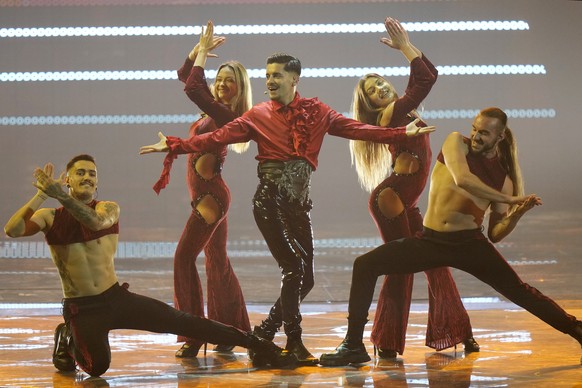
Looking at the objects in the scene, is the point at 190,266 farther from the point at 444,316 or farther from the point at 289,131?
the point at 444,316

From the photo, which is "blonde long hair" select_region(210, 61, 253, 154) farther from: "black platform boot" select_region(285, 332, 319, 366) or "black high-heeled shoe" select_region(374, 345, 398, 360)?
"black high-heeled shoe" select_region(374, 345, 398, 360)

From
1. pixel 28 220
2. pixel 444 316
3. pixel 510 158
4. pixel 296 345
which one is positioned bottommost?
pixel 296 345

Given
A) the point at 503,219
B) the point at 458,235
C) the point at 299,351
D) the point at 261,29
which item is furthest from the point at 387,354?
the point at 261,29

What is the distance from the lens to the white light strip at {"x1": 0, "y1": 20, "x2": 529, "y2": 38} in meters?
11.2

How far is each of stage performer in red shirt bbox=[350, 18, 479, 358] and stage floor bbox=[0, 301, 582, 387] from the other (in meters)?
0.13

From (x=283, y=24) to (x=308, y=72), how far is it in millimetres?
583

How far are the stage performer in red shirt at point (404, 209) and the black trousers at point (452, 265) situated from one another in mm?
361

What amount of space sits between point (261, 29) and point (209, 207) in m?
5.37

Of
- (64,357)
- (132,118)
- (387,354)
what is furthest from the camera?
(132,118)

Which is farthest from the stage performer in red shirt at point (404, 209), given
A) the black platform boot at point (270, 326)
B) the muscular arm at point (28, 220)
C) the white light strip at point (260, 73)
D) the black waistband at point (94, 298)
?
the white light strip at point (260, 73)

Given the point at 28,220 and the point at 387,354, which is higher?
the point at 28,220

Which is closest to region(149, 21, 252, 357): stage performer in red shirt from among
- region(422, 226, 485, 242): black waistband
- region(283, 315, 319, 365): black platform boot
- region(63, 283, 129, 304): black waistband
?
region(283, 315, 319, 365): black platform boot

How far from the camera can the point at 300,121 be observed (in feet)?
18.8

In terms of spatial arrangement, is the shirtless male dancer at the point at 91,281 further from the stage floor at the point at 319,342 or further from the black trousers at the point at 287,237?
the black trousers at the point at 287,237
